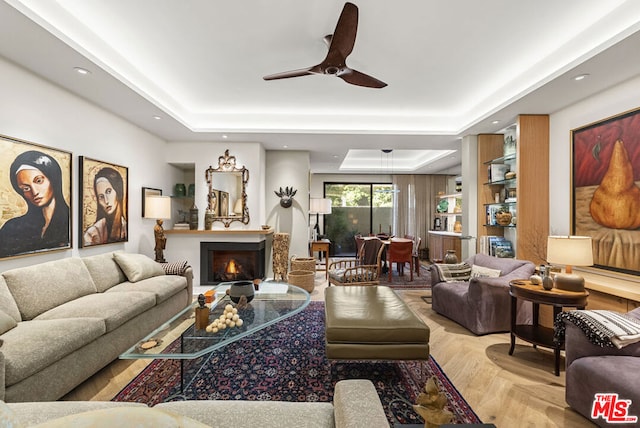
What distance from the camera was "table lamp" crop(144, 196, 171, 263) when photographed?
163 inches

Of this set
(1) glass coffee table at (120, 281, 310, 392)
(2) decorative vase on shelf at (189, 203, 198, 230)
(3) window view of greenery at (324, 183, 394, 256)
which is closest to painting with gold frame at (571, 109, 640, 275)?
(1) glass coffee table at (120, 281, 310, 392)

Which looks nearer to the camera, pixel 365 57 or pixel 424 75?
pixel 365 57

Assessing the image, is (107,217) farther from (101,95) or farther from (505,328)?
(505,328)

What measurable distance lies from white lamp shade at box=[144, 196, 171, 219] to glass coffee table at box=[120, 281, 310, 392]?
167 centimetres

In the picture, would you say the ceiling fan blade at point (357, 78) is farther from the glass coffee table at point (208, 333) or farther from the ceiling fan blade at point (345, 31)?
the glass coffee table at point (208, 333)

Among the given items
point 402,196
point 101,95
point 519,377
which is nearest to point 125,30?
point 101,95

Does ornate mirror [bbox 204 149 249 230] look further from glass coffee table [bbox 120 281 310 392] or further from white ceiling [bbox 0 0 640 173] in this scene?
glass coffee table [bbox 120 281 310 392]

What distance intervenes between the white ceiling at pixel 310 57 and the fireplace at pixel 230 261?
1834 millimetres

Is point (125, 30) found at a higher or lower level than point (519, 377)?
higher

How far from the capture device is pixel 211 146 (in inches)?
202

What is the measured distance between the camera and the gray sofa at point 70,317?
69.8 inches

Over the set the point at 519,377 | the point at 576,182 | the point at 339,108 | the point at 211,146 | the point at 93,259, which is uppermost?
the point at 339,108

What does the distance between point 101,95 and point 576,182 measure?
5.19 metres

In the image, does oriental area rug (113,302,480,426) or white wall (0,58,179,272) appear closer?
oriental area rug (113,302,480,426)
